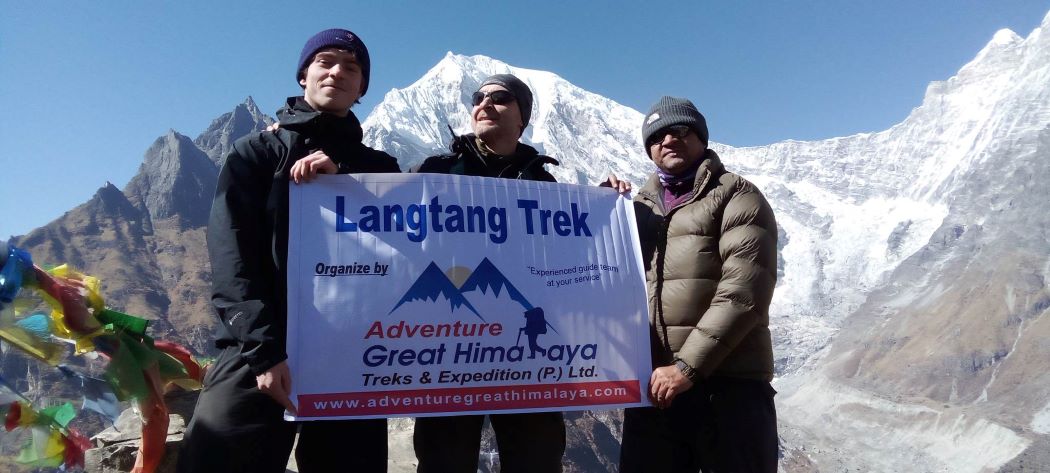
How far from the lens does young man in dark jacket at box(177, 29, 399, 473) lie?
3.60m

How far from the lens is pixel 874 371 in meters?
164

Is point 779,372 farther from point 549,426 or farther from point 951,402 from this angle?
point 549,426

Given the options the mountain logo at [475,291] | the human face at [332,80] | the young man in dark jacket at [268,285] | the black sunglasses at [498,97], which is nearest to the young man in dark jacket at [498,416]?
the black sunglasses at [498,97]

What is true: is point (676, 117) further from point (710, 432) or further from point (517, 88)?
point (710, 432)

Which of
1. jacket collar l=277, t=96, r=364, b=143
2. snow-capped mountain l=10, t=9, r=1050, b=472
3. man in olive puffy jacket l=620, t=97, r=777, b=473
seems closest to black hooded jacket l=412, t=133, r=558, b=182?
jacket collar l=277, t=96, r=364, b=143

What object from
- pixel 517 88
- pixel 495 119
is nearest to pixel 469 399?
pixel 495 119

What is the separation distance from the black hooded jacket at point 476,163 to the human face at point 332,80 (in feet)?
2.43

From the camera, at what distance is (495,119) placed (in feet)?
15.6

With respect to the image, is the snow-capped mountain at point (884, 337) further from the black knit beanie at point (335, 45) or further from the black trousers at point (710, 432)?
the black knit beanie at point (335, 45)

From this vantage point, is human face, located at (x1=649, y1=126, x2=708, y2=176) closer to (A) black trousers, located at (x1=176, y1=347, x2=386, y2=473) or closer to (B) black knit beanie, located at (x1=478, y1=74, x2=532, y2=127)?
(B) black knit beanie, located at (x1=478, y1=74, x2=532, y2=127)

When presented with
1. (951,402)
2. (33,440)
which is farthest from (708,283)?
(951,402)

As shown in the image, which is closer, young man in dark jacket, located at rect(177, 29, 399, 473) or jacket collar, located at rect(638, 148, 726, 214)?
young man in dark jacket, located at rect(177, 29, 399, 473)

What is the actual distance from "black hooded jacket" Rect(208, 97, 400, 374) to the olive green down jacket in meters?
2.07

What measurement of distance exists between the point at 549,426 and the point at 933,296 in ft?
685
